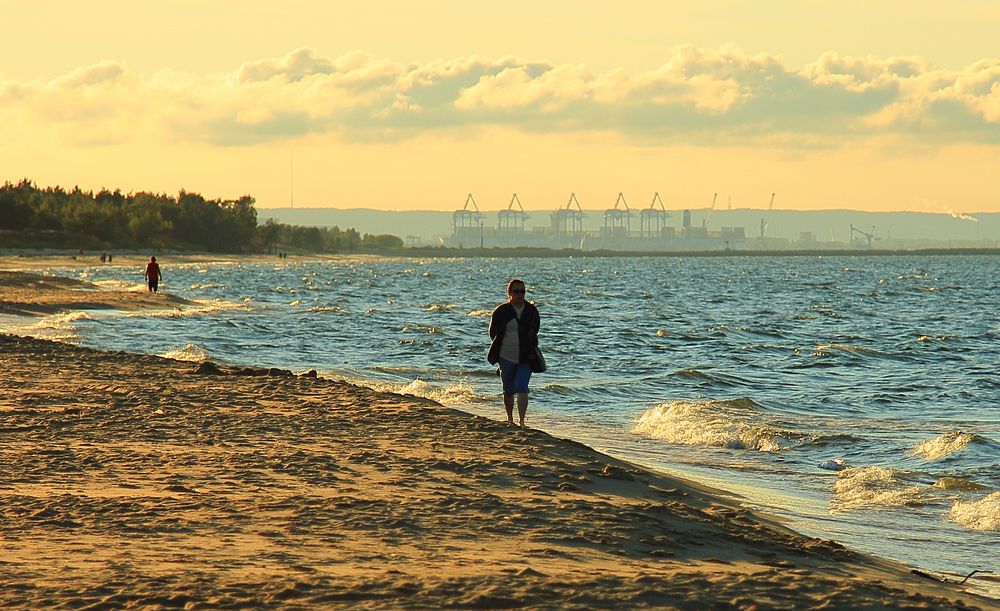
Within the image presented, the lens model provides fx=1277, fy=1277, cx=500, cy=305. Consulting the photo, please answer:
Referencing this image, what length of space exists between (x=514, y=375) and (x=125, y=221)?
5717 inches

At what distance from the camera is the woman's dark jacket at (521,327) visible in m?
13.6

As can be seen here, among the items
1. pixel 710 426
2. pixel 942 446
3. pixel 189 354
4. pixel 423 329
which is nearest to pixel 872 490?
pixel 942 446

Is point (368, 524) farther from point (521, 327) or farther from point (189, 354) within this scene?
point (189, 354)

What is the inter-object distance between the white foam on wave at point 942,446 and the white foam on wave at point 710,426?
170 cm

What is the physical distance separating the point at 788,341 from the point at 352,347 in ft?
45.0

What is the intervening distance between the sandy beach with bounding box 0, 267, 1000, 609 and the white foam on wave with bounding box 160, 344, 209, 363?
1002 cm

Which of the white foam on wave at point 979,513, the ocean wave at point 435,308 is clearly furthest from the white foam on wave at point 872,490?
the ocean wave at point 435,308

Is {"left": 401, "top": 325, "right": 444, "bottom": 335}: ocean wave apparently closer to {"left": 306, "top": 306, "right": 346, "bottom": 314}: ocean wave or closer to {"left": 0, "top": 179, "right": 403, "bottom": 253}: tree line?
{"left": 306, "top": 306, "right": 346, "bottom": 314}: ocean wave

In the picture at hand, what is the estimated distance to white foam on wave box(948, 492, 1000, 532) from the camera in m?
11.1

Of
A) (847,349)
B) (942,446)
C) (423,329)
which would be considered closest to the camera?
(942,446)

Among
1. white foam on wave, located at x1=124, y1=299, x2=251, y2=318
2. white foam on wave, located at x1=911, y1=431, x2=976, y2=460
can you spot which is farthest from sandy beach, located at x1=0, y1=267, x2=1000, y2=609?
white foam on wave, located at x1=124, y1=299, x2=251, y2=318

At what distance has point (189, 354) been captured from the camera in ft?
83.5

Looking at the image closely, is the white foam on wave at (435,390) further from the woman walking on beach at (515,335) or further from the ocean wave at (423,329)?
the ocean wave at (423,329)

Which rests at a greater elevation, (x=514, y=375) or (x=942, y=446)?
(x=514, y=375)
